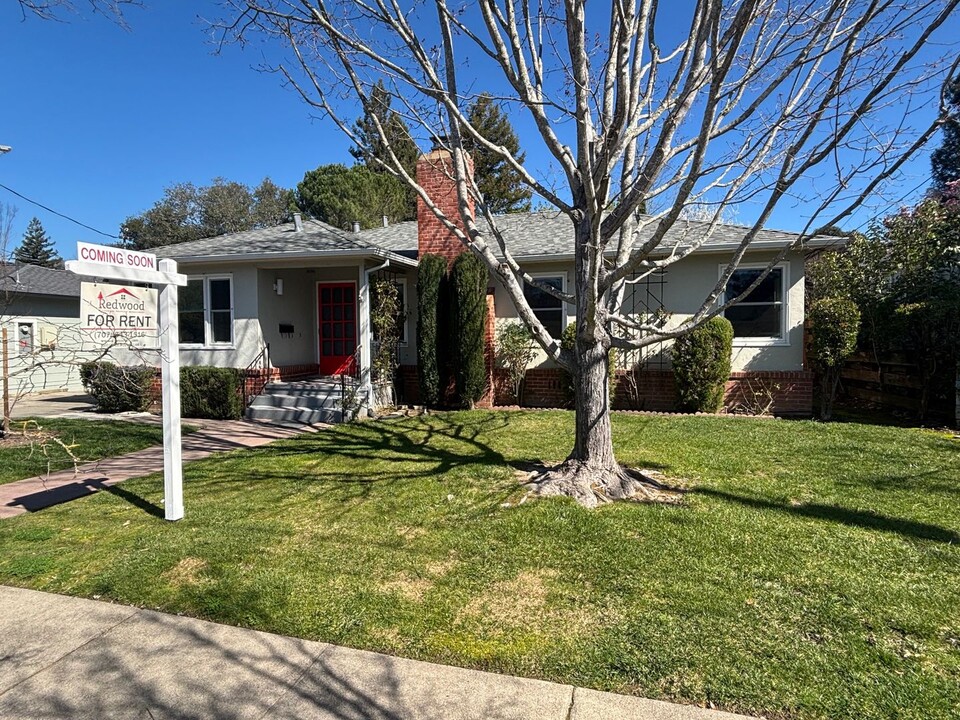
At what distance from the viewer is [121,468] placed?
7.27m

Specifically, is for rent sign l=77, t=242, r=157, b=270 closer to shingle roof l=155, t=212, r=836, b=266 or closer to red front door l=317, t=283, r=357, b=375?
shingle roof l=155, t=212, r=836, b=266

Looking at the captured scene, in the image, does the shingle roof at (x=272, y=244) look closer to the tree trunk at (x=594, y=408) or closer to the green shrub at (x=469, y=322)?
the green shrub at (x=469, y=322)

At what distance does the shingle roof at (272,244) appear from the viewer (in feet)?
35.5

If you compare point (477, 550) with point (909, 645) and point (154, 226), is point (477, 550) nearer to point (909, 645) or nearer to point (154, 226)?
point (909, 645)

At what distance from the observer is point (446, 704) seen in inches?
102

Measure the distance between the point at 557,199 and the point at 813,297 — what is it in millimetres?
9838

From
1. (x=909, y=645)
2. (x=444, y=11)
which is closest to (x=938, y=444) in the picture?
(x=909, y=645)

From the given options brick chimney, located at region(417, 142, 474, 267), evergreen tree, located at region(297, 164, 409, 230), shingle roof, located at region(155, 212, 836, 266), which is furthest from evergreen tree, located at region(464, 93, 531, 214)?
brick chimney, located at region(417, 142, 474, 267)

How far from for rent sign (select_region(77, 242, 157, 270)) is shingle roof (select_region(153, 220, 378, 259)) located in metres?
5.53

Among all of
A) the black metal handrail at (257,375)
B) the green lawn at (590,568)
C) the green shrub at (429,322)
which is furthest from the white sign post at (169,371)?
the black metal handrail at (257,375)

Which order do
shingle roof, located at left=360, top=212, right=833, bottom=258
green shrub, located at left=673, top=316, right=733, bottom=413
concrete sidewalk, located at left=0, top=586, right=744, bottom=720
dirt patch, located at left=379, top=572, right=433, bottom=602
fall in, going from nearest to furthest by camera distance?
1. concrete sidewalk, located at left=0, top=586, right=744, bottom=720
2. dirt patch, located at left=379, top=572, right=433, bottom=602
3. green shrub, located at left=673, top=316, right=733, bottom=413
4. shingle roof, located at left=360, top=212, right=833, bottom=258

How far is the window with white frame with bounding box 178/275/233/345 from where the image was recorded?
38.0ft

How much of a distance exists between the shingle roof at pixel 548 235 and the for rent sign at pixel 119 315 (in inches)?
294

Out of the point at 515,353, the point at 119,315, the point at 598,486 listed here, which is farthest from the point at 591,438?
the point at 515,353
